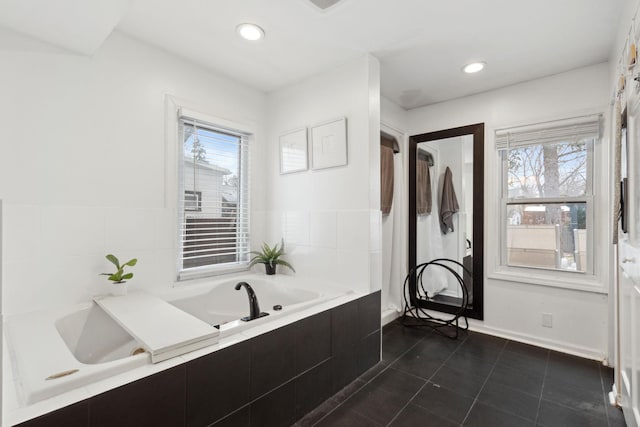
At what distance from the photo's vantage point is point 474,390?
2.14 metres

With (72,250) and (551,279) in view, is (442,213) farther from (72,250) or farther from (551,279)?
(72,250)

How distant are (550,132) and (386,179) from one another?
1419mm

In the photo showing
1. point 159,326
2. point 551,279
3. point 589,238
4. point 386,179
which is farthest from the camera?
point 386,179

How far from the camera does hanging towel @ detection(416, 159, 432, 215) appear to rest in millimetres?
3549

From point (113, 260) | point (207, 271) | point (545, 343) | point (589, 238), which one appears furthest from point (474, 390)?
point (113, 260)

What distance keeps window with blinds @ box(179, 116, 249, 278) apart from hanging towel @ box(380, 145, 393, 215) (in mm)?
1322

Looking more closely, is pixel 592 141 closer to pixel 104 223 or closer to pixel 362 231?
pixel 362 231

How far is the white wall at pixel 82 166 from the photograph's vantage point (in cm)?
185

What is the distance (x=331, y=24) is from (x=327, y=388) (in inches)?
89.2

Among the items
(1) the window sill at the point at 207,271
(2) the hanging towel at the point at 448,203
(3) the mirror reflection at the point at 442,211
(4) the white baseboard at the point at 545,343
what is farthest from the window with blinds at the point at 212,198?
(4) the white baseboard at the point at 545,343

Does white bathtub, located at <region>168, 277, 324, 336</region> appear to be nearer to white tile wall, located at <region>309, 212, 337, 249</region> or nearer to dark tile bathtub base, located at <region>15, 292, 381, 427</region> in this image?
dark tile bathtub base, located at <region>15, 292, 381, 427</region>

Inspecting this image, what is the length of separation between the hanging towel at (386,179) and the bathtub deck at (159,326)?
86.8 inches

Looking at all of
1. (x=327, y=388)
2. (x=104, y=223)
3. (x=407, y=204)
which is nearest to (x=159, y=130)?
(x=104, y=223)

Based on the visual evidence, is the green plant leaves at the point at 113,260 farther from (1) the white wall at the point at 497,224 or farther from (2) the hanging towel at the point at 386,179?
(1) the white wall at the point at 497,224
